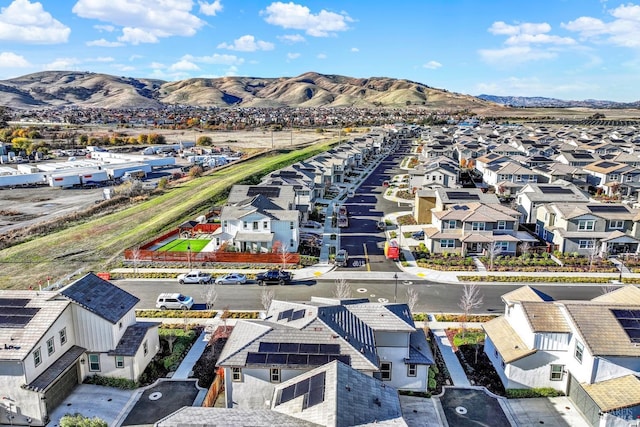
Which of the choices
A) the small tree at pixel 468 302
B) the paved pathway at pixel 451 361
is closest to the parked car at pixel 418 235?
the small tree at pixel 468 302

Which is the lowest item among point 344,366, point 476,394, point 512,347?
point 476,394

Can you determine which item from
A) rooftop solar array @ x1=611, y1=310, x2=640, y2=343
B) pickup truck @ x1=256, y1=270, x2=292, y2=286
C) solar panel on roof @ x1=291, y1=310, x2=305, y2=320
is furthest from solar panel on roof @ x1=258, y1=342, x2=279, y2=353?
pickup truck @ x1=256, y1=270, x2=292, y2=286

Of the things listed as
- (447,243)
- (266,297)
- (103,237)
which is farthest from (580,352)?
(103,237)

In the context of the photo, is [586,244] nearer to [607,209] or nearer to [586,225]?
[586,225]

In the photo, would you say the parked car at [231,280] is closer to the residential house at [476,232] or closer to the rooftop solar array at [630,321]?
the residential house at [476,232]

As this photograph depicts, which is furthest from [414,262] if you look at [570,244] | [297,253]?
[570,244]

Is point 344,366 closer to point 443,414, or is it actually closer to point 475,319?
point 443,414
